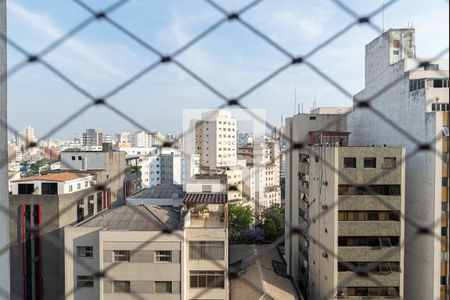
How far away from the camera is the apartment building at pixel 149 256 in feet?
10.5

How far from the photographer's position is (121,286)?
10.7 ft

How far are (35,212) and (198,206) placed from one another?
2276 millimetres

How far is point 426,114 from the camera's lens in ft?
12.6

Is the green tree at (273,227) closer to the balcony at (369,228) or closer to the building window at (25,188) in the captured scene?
the balcony at (369,228)

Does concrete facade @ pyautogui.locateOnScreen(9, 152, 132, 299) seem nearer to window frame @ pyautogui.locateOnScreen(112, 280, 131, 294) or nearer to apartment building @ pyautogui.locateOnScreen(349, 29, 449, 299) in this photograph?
window frame @ pyautogui.locateOnScreen(112, 280, 131, 294)

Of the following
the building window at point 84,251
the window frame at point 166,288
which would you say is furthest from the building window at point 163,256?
the building window at point 84,251

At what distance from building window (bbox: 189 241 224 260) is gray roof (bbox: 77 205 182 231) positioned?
Answer: 9.9 inches

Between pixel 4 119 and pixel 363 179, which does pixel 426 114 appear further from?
pixel 4 119

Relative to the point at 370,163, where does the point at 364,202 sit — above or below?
below

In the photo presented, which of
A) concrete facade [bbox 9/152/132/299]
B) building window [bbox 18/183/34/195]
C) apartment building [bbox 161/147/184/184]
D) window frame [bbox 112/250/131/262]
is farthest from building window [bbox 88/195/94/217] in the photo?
apartment building [bbox 161/147/184/184]

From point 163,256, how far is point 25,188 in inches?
104

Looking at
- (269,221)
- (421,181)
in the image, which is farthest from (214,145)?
(421,181)

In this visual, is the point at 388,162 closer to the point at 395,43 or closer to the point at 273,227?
the point at 395,43

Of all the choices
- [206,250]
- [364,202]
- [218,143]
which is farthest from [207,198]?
[218,143]
